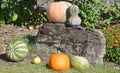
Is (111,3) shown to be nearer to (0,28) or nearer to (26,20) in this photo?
(26,20)

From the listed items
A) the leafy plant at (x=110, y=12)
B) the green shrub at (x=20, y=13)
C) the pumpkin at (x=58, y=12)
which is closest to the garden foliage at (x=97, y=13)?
the leafy plant at (x=110, y=12)

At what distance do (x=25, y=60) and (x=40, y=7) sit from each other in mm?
3552

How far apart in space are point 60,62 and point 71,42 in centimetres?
78

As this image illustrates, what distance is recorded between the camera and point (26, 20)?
36.4ft

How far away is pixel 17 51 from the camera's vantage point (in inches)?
308

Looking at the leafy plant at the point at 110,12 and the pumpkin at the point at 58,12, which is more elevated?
the pumpkin at the point at 58,12

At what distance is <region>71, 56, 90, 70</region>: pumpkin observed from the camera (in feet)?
24.3

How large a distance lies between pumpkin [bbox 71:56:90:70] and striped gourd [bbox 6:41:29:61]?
3.44 feet

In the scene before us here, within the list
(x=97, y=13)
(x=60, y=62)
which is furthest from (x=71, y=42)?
(x=97, y=13)

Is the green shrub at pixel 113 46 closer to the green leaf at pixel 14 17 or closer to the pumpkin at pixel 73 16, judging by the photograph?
the pumpkin at pixel 73 16

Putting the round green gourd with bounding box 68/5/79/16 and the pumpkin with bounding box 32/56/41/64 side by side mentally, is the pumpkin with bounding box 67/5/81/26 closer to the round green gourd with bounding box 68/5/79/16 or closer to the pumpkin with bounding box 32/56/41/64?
the round green gourd with bounding box 68/5/79/16

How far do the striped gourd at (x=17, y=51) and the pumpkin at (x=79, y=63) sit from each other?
41.2 inches

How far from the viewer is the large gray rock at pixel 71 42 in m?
7.73

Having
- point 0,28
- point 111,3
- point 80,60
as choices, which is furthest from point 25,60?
point 111,3
